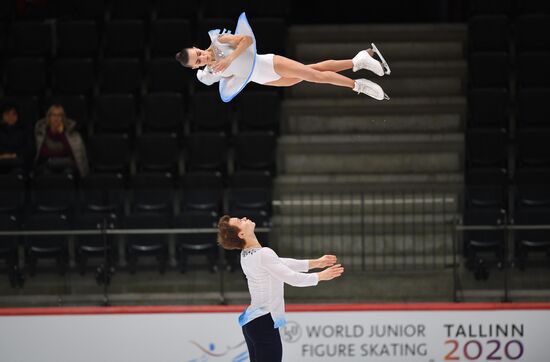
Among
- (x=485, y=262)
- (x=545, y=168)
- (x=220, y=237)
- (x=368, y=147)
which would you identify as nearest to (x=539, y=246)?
(x=485, y=262)

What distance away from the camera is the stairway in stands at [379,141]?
12.2 m

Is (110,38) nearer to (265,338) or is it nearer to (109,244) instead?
(109,244)

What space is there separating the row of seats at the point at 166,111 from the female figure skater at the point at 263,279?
6.01 metres

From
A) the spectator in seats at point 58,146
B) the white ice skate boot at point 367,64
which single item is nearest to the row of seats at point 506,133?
the white ice skate boot at point 367,64

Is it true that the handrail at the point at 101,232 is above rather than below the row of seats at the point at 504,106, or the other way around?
below

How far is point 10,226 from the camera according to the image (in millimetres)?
12078

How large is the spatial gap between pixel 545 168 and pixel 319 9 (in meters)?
5.17

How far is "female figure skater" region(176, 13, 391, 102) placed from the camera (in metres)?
7.11

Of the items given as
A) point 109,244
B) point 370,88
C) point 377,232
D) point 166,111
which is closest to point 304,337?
point 377,232

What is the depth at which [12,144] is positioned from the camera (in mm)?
13086

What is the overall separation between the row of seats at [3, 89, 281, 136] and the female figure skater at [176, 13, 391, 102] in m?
5.92

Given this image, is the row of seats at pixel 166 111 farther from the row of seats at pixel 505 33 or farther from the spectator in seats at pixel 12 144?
the row of seats at pixel 505 33

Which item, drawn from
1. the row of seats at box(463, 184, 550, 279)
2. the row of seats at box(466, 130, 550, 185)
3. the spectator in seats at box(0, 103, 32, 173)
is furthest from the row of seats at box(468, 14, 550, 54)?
the spectator in seats at box(0, 103, 32, 173)

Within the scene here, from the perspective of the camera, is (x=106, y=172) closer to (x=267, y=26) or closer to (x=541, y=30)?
(x=267, y=26)
